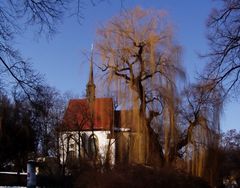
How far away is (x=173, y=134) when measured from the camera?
1174 inches

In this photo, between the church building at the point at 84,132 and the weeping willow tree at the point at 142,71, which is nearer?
the weeping willow tree at the point at 142,71

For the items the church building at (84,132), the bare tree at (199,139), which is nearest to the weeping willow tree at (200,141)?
the bare tree at (199,139)

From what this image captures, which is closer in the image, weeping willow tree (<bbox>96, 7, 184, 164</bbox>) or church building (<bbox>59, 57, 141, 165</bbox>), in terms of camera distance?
weeping willow tree (<bbox>96, 7, 184, 164</bbox>)

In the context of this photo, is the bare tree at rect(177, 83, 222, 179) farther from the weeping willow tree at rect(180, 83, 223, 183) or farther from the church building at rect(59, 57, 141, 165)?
the church building at rect(59, 57, 141, 165)

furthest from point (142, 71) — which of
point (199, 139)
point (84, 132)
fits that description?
point (84, 132)

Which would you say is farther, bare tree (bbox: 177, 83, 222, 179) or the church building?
the church building

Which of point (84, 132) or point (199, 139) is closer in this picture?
point (199, 139)

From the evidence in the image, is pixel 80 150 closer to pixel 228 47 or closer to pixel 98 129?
pixel 98 129

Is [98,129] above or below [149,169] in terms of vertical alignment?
above

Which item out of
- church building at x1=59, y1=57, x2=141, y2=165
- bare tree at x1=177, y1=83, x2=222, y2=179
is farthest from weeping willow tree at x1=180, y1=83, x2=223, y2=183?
church building at x1=59, y1=57, x2=141, y2=165

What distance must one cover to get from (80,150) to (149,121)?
30.5 m

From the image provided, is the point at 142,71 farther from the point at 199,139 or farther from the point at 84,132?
the point at 84,132

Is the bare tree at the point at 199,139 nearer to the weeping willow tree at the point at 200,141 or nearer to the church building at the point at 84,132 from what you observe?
the weeping willow tree at the point at 200,141

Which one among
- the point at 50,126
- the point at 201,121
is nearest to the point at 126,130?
the point at 201,121
